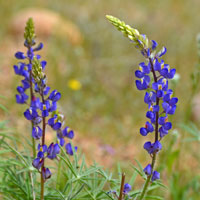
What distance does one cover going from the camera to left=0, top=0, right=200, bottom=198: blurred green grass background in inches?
178

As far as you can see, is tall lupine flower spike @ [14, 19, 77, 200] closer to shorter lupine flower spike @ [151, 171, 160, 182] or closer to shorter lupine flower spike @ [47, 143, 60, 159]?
shorter lupine flower spike @ [47, 143, 60, 159]

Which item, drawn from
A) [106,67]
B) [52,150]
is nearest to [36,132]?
[52,150]

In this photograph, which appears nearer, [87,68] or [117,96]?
[117,96]

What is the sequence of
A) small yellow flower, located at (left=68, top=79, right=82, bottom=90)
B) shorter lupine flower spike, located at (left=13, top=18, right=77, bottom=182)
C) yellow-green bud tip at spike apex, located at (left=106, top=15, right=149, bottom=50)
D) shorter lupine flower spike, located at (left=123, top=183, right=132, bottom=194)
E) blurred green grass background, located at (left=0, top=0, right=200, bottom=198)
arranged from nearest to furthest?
yellow-green bud tip at spike apex, located at (left=106, top=15, right=149, bottom=50) → shorter lupine flower spike, located at (left=13, top=18, right=77, bottom=182) → shorter lupine flower spike, located at (left=123, top=183, right=132, bottom=194) → blurred green grass background, located at (left=0, top=0, right=200, bottom=198) → small yellow flower, located at (left=68, top=79, right=82, bottom=90)

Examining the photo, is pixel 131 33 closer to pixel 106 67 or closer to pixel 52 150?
pixel 52 150

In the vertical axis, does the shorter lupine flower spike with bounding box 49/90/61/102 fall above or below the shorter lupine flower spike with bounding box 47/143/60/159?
above

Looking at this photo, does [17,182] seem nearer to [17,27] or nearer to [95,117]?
[95,117]

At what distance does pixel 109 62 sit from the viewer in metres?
6.20

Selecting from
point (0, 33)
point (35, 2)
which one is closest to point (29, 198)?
point (0, 33)

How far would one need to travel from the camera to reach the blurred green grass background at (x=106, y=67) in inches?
178

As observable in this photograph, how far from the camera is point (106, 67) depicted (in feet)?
20.4

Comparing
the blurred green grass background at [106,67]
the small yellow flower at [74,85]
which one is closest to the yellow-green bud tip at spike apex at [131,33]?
the blurred green grass background at [106,67]

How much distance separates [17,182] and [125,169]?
1.92 meters

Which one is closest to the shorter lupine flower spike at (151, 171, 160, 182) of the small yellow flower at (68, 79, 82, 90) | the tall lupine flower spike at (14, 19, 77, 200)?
the tall lupine flower spike at (14, 19, 77, 200)
